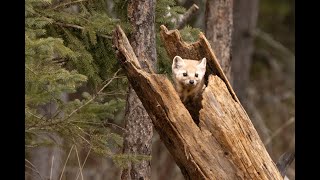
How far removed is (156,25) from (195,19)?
6522mm

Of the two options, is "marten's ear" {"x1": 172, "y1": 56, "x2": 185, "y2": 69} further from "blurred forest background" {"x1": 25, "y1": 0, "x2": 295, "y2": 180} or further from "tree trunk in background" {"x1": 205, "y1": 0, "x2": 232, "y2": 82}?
"tree trunk in background" {"x1": 205, "y1": 0, "x2": 232, "y2": 82}

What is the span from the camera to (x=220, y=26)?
1347 cm

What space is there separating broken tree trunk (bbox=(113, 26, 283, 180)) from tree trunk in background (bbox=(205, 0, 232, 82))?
4845 mm

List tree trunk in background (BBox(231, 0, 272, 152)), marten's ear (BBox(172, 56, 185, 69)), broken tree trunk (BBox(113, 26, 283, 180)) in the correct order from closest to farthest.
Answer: broken tree trunk (BBox(113, 26, 283, 180))
marten's ear (BBox(172, 56, 185, 69))
tree trunk in background (BBox(231, 0, 272, 152))

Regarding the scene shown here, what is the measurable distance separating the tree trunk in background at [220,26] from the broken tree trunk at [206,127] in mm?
4845

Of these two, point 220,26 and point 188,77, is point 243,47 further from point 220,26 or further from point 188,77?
point 188,77

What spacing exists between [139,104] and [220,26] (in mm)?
3399

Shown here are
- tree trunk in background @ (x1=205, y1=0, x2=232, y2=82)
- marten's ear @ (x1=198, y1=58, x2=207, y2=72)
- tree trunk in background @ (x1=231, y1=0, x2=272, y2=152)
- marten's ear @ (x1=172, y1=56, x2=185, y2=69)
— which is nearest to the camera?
marten's ear @ (x1=198, y1=58, x2=207, y2=72)

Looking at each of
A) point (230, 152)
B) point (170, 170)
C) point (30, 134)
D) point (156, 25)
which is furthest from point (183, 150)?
point (170, 170)

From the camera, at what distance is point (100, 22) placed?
10109 mm

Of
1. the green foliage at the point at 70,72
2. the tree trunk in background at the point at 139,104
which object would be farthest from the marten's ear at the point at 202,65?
the tree trunk in background at the point at 139,104

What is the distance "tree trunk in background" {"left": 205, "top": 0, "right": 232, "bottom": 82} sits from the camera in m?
13.4

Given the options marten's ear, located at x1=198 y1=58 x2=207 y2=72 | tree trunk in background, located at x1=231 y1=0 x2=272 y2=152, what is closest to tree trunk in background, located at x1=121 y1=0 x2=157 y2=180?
marten's ear, located at x1=198 y1=58 x2=207 y2=72

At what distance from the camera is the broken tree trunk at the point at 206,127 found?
8.48 meters
